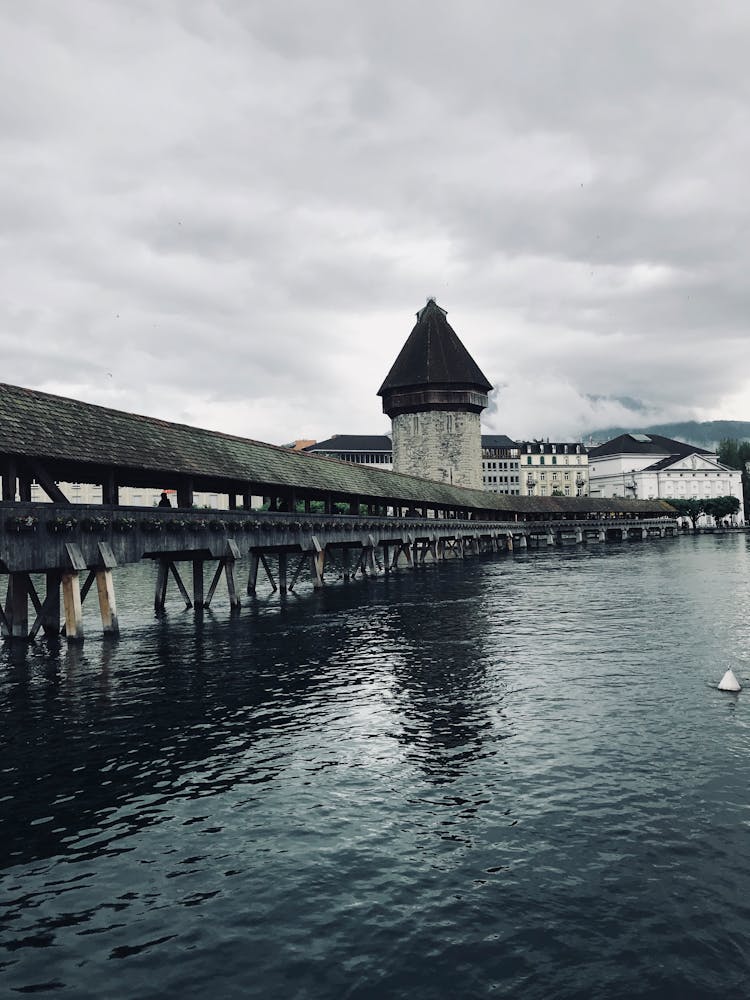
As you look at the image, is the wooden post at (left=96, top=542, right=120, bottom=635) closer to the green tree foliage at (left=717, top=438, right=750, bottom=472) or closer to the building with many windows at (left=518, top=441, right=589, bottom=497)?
the building with many windows at (left=518, top=441, right=589, bottom=497)

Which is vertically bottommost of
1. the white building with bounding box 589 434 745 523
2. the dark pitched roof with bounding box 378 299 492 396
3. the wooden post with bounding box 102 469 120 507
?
the wooden post with bounding box 102 469 120 507

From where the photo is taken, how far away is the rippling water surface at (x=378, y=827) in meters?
6.89

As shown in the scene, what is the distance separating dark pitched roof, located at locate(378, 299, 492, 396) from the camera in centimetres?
9619

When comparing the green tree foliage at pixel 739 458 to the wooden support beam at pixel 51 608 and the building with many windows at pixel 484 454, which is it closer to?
the building with many windows at pixel 484 454

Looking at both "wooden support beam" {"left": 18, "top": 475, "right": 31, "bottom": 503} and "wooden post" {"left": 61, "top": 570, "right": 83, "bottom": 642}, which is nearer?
"wooden post" {"left": 61, "top": 570, "right": 83, "bottom": 642}

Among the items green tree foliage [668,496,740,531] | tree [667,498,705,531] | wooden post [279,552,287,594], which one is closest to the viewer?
wooden post [279,552,287,594]

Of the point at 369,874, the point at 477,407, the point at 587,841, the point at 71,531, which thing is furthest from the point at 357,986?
the point at 477,407

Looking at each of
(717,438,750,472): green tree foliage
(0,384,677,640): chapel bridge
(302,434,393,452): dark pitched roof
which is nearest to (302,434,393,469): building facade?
(302,434,393,452): dark pitched roof

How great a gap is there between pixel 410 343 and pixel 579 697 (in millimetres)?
88238

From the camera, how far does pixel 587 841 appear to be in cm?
917

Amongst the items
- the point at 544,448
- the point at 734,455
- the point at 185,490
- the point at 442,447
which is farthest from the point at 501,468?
the point at 185,490

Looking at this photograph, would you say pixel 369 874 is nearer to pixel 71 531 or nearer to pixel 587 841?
pixel 587 841

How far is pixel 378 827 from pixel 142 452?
19.7 metres

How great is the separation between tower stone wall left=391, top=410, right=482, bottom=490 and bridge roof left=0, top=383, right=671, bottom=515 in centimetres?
4640
